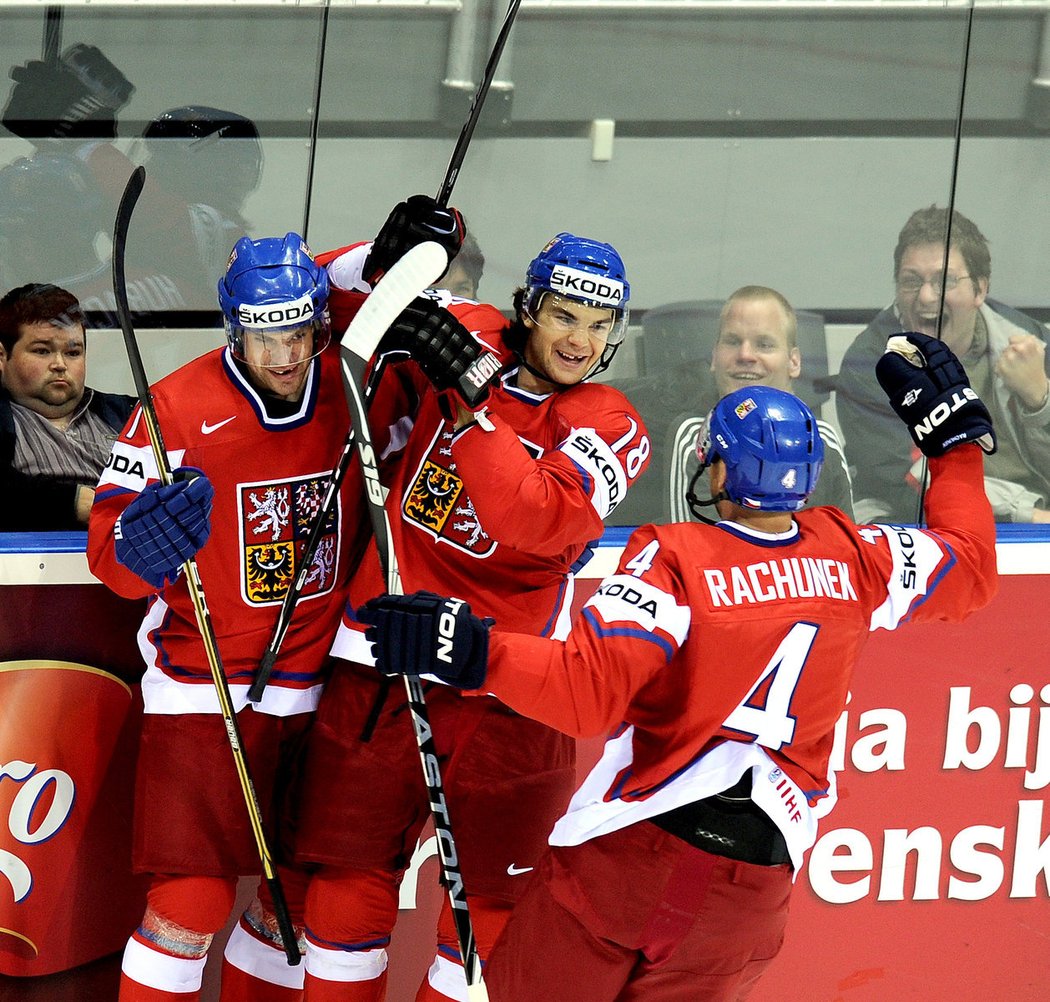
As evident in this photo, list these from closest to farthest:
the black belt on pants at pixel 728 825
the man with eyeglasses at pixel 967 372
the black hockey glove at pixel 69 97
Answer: the black belt on pants at pixel 728 825 → the black hockey glove at pixel 69 97 → the man with eyeglasses at pixel 967 372

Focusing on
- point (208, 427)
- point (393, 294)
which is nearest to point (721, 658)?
point (393, 294)

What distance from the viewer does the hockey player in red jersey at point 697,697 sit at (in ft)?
7.30

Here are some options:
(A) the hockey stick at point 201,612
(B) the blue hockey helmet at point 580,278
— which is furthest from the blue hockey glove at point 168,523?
(B) the blue hockey helmet at point 580,278

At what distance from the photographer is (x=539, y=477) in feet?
7.98

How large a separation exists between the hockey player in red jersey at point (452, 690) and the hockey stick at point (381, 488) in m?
0.10

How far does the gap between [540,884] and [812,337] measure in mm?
1417

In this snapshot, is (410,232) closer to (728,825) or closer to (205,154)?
(205,154)

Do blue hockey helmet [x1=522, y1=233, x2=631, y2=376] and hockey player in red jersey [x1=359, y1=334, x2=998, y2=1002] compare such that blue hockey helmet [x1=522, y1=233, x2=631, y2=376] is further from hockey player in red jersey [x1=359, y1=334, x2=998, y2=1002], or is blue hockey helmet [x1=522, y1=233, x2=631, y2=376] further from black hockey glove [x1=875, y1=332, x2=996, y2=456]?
black hockey glove [x1=875, y1=332, x2=996, y2=456]

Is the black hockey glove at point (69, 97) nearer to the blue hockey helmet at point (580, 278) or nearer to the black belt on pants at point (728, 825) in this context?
the blue hockey helmet at point (580, 278)

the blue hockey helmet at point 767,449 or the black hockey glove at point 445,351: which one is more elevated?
the black hockey glove at point 445,351

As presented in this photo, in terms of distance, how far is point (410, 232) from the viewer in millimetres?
2646

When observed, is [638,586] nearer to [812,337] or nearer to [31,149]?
[812,337]

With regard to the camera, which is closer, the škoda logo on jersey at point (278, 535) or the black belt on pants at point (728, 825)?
the black belt on pants at point (728, 825)

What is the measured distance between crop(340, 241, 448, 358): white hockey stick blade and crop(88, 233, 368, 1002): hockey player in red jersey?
212 mm
